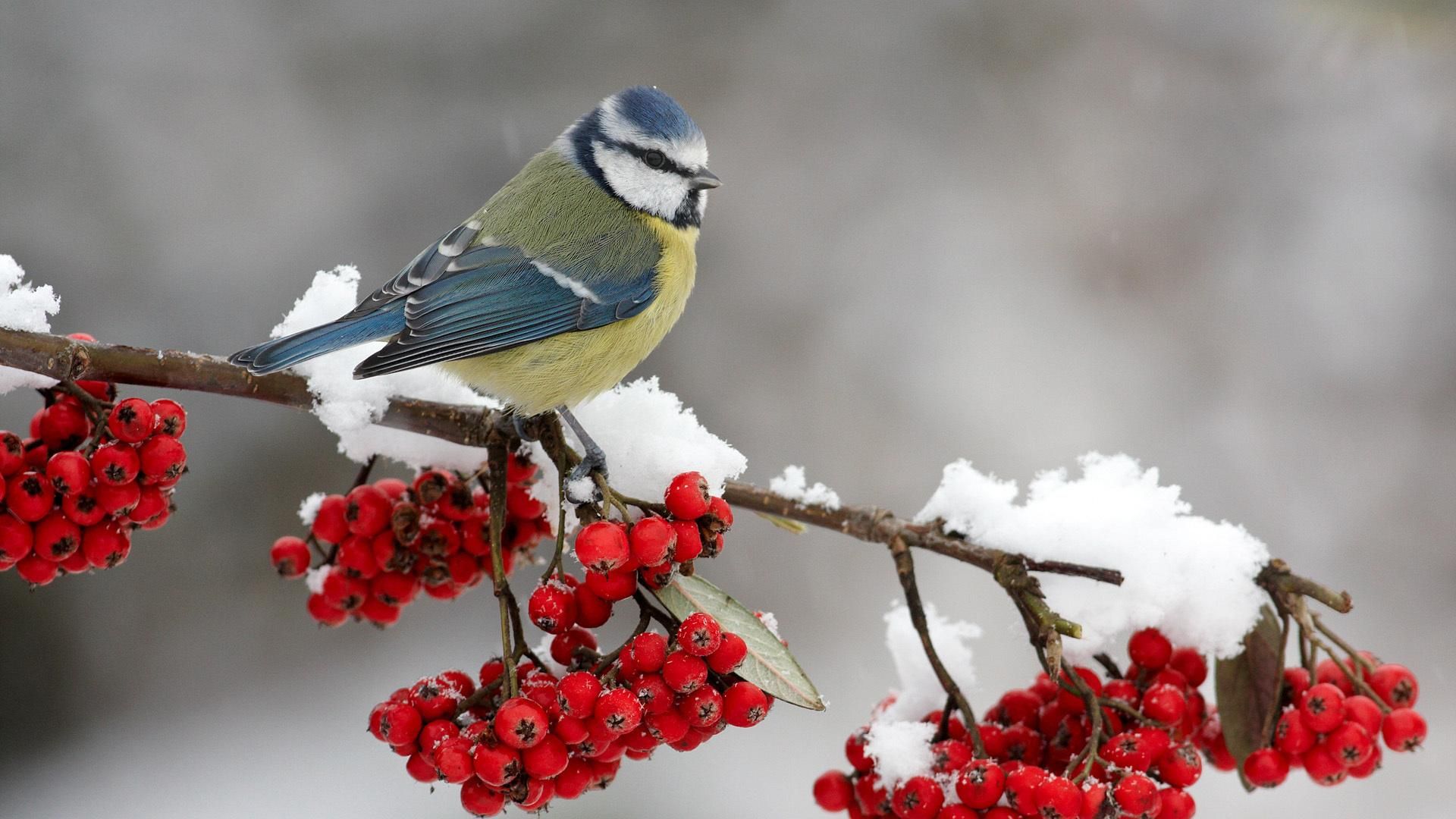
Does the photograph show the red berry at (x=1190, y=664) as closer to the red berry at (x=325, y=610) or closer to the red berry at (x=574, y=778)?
the red berry at (x=574, y=778)

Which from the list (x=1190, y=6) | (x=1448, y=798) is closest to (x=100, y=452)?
(x=1448, y=798)

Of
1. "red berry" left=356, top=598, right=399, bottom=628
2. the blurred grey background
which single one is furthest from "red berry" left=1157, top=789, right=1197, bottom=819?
the blurred grey background

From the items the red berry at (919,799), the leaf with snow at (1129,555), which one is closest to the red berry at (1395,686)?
the leaf with snow at (1129,555)

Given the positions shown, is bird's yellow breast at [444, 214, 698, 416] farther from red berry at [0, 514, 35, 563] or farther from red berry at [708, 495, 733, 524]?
red berry at [0, 514, 35, 563]

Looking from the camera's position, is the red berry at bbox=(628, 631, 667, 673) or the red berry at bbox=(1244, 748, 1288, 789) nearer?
the red berry at bbox=(628, 631, 667, 673)

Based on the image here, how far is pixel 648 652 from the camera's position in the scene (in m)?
1.29

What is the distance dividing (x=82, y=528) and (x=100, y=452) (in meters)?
0.12

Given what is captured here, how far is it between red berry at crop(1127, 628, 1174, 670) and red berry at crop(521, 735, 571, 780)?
2.72 ft

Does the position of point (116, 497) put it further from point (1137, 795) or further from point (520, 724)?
point (1137, 795)

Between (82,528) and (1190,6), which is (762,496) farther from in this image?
(1190,6)

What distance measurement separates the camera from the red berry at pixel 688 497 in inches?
50.9

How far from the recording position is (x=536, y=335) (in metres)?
2.04

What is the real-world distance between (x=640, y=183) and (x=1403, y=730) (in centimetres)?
164

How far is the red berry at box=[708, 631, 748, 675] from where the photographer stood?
4.25ft
